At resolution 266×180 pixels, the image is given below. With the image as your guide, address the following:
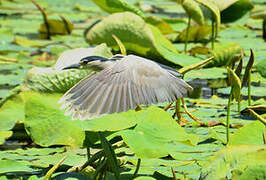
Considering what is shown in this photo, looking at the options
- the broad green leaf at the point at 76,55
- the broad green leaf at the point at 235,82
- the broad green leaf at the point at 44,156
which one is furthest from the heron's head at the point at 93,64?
the broad green leaf at the point at 235,82

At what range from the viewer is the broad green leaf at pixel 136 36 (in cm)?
298

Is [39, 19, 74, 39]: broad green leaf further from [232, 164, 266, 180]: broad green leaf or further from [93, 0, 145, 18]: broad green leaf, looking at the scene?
[232, 164, 266, 180]: broad green leaf

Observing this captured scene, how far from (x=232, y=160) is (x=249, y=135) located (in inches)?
14.0

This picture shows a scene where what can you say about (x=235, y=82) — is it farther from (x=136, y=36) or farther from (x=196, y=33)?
(x=196, y=33)

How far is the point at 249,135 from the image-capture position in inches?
69.4

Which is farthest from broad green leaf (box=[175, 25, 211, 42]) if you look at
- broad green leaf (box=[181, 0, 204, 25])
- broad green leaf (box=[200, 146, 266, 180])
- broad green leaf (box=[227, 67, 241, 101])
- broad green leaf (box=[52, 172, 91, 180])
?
broad green leaf (box=[200, 146, 266, 180])

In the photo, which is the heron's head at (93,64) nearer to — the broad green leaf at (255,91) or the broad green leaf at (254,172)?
the broad green leaf at (254,172)

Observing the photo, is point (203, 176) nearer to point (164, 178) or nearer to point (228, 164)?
point (228, 164)

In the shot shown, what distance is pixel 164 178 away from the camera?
1649 millimetres

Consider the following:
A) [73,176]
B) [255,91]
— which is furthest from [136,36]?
[73,176]

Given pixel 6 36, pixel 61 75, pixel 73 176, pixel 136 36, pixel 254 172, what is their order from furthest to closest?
pixel 6 36, pixel 136 36, pixel 61 75, pixel 73 176, pixel 254 172

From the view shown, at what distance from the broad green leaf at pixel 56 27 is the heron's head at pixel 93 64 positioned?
243cm

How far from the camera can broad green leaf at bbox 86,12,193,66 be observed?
298 cm

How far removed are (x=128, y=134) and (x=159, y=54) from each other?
1.44 metres
